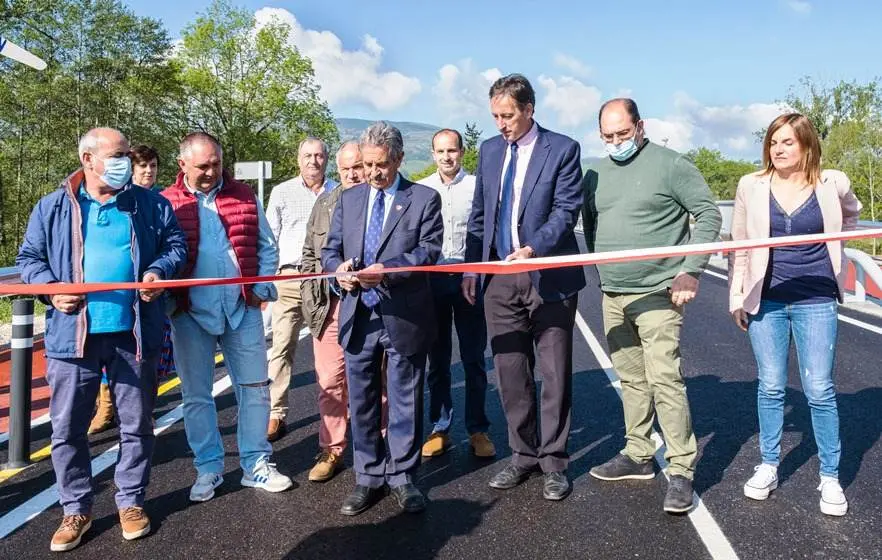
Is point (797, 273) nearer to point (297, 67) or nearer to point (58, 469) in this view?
point (58, 469)

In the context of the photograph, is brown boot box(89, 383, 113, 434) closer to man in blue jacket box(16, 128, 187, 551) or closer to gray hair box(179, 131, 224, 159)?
man in blue jacket box(16, 128, 187, 551)

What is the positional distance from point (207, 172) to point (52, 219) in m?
0.87

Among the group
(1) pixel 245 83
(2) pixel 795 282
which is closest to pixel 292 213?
(2) pixel 795 282

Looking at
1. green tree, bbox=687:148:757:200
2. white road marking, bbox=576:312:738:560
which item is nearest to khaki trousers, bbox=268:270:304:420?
white road marking, bbox=576:312:738:560

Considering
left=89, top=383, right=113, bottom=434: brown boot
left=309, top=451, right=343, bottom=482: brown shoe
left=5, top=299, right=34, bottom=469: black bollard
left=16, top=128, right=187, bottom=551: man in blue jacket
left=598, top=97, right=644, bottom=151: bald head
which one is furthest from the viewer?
left=89, top=383, right=113, bottom=434: brown boot

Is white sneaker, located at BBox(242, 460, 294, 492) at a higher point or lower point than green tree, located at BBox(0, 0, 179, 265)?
lower

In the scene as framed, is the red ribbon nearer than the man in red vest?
Yes

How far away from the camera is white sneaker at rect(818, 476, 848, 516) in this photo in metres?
3.68

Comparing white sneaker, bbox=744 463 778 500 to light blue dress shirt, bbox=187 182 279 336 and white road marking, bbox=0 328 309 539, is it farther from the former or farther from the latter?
white road marking, bbox=0 328 309 539

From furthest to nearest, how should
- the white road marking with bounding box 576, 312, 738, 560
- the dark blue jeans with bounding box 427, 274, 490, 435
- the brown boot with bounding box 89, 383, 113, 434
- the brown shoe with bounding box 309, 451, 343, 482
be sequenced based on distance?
the brown boot with bounding box 89, 383, 113, 434 → the dark blue jeans with bounding box 427, 274, 490, 435 → the brown shoe with bounding box 309, 451, 343, 482 → the white road marking with bounding box 576, 312, 738, 560

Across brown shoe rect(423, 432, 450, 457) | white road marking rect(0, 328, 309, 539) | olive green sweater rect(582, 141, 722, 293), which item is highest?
olive green sweater rect(582, 141, 722, 293)

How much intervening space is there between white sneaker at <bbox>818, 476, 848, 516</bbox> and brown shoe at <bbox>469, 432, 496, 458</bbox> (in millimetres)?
1902

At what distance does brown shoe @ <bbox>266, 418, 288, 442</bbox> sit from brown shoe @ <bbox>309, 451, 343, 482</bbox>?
0.74 m

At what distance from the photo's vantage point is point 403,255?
3.89 metres
